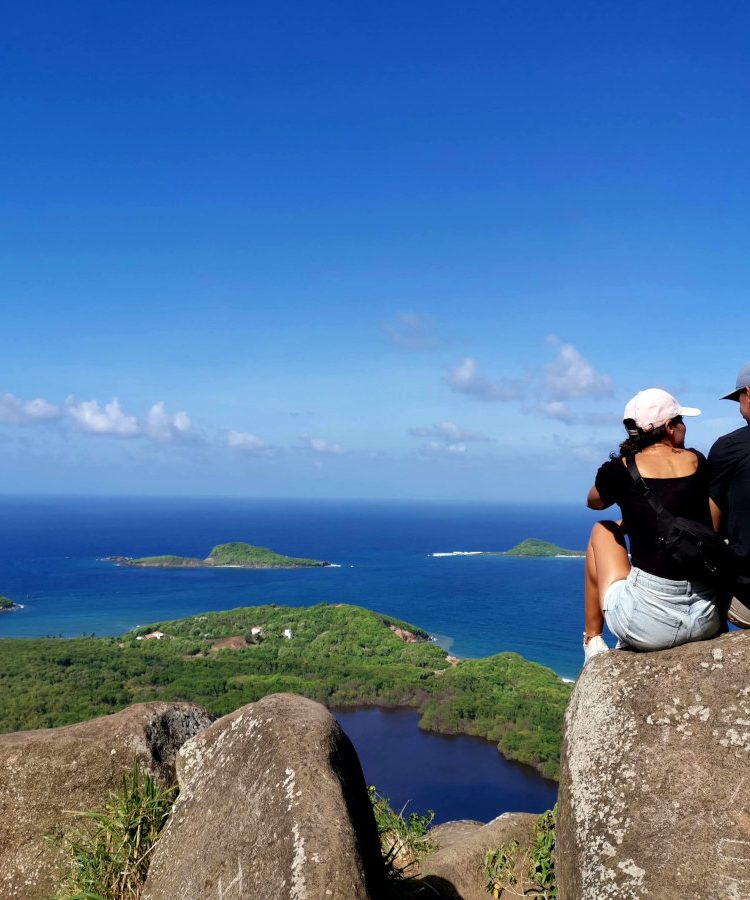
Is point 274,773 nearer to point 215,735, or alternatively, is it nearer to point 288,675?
point 215,735

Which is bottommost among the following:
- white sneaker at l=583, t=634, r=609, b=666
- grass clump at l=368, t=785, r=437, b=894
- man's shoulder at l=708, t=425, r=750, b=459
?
grass clump at l=368, t=785, r=437, b=894

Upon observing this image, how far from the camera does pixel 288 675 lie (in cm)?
5106

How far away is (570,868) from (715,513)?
2.17 meters

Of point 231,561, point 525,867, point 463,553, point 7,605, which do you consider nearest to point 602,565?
point 525,867

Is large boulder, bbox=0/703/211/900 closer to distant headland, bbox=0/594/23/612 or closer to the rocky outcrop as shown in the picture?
the rocky outcrop

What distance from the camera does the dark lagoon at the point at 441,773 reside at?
33875 millimetres

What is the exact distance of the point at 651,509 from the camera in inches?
163

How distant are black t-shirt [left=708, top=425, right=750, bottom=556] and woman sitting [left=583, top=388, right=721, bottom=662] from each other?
0.09m

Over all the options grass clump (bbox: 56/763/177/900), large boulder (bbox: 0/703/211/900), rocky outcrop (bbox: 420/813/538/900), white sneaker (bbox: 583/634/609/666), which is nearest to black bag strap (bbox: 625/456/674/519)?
white sneaker (bbox: 583/634/609/666)

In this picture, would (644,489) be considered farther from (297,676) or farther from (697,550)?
(297,676)

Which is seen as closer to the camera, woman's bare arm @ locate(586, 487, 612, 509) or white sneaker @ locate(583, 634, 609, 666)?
white sneaker @ locate(583, 634, 609, 666)

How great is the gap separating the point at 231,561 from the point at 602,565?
5376 inches

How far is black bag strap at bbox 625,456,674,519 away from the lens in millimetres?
4098

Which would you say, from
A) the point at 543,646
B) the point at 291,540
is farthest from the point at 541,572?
the point at 291,540
